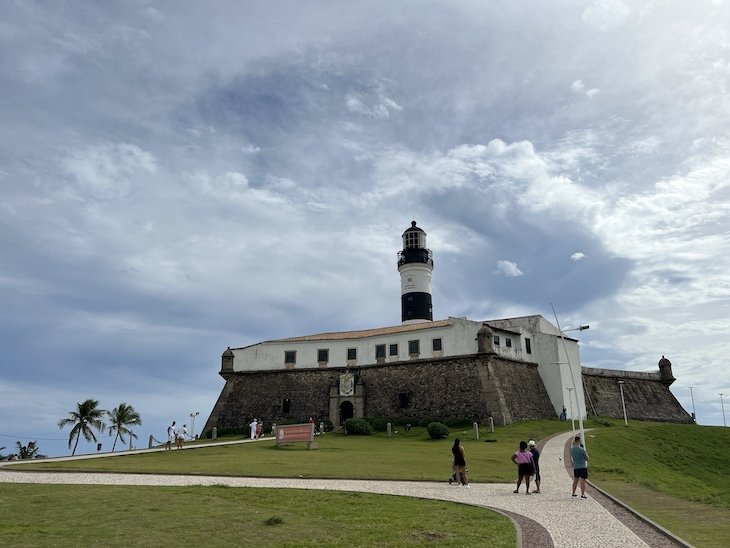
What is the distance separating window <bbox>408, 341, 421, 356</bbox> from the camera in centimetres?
4936

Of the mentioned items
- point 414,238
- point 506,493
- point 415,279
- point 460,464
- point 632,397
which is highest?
point 414,238

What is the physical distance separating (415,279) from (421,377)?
49.8 ft

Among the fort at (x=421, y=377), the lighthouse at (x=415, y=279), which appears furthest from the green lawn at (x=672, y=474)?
the lighthouse at (x=415, y=279)

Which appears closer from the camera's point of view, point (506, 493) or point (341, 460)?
point (506, 493)

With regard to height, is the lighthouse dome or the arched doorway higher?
the lighthouse dome

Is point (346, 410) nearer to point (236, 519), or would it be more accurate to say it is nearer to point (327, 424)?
point (327, 424)

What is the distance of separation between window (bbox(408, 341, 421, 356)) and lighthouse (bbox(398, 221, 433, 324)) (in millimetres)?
9920

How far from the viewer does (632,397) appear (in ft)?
192

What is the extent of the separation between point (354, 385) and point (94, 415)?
30.1 metres

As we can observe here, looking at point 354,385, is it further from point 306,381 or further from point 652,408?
point 652,408

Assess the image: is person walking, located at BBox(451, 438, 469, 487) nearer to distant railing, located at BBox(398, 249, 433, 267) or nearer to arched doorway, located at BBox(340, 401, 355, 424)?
arched doorway, located at BBox(340, 401, 355, 424)

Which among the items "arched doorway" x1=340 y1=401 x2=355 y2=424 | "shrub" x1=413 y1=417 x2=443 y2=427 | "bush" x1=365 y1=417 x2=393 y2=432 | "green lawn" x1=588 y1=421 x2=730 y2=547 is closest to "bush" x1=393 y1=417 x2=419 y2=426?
"shrub" x1=413 y1=417 x2=443 y2=427

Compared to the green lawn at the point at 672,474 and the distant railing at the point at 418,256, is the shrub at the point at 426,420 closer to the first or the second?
the green lawn at the point at 672,474

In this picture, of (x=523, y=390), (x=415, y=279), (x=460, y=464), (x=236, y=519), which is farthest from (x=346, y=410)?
(x=236, y=519)
